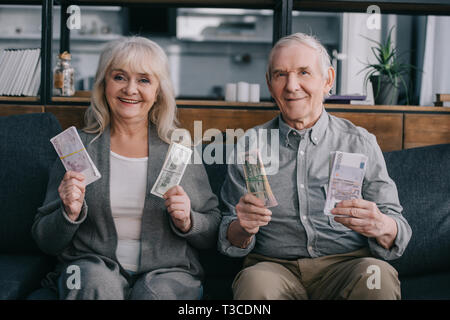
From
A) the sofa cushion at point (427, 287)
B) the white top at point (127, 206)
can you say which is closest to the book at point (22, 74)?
the white top at point (127, 206)

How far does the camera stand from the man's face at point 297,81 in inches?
57.5

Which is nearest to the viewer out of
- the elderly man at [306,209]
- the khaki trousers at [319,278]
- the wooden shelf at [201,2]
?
the khaki trousers at [319,278]

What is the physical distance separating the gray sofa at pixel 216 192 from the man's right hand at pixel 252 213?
35cm

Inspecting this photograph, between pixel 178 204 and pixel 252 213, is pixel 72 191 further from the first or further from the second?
pixel 252 213

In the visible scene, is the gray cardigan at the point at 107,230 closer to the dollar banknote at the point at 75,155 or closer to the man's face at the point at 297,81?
the dollar banknote at the point at 75,155

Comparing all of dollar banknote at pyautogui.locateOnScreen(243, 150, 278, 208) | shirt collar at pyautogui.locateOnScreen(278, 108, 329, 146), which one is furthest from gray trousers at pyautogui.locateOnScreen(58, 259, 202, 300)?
shirt collar at pyautogui.locateOnScreen(278, 108, 329, 146)

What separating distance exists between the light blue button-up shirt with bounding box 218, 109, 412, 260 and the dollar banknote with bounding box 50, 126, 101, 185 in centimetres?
47

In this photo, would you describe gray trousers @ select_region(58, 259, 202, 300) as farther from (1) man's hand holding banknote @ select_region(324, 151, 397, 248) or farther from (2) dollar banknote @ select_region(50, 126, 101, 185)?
(1) man's hand holding banknote @ select_region(324, 151, 397, 248)

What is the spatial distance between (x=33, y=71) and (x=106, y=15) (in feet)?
Result: 12.5

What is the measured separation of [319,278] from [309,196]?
27cm

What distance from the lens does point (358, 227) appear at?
4.16 feet

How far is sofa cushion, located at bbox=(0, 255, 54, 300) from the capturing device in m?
1.37

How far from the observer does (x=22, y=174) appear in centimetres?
163

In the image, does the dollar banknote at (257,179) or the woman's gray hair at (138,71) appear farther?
the woman's gray hair at (138,71)
